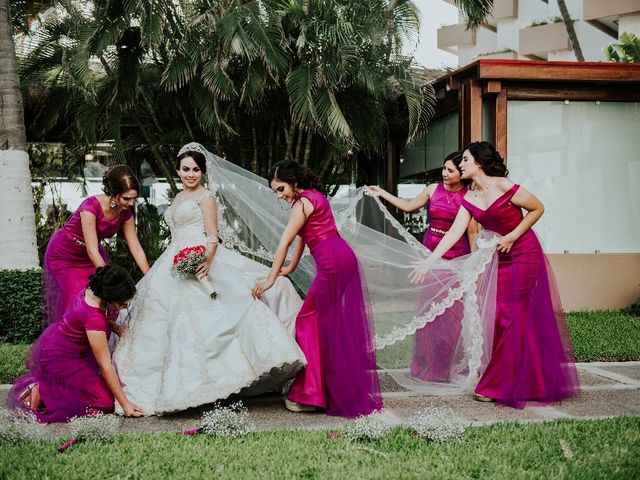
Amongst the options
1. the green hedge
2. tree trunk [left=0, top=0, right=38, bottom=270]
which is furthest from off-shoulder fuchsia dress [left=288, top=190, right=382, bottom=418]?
tree trunk [left=0, top=0, right=38, bottom=270]

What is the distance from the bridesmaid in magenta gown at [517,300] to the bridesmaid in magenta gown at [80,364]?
8.18 ft

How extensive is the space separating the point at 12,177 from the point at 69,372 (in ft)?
15.8

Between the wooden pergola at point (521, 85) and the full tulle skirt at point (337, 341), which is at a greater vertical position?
the wooden pergola at point (521, 85)

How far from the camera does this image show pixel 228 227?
651cm

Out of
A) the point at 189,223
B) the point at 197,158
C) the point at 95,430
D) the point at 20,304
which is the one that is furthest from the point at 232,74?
the point at 95,430

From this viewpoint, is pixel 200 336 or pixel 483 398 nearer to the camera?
pixel 200 336

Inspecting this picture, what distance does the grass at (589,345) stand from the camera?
6.16m

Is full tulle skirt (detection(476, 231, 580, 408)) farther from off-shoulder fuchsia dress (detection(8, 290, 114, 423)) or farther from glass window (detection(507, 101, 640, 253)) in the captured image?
glass window (detection(507, 101, 640, 253))

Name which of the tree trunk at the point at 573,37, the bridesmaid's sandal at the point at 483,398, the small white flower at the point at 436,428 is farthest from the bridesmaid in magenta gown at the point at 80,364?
the tree trunk at the point at 573,37

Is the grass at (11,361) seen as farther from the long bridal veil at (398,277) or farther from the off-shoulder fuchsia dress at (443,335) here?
the off-shoulder fuchsia dress at (443,335)

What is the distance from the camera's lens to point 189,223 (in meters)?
5.93

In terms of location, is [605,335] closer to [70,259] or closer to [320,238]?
[320,238]

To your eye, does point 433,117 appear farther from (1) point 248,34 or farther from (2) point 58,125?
(2) point 58,125

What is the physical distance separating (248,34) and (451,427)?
6.39 metres
